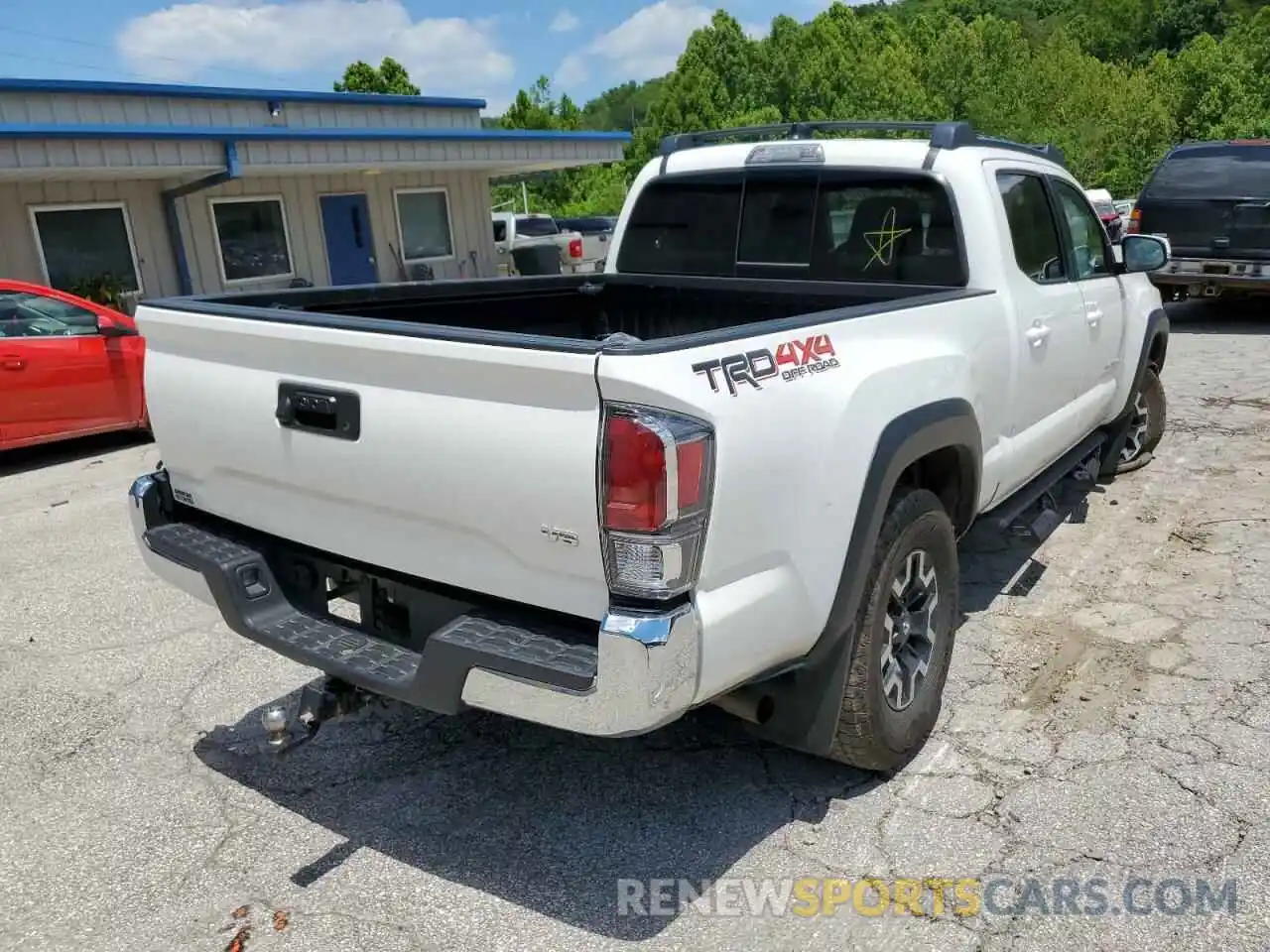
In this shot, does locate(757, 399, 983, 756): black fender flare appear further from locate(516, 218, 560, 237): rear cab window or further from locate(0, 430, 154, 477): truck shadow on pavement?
locate(516, 218, 560, 237): rear cab window

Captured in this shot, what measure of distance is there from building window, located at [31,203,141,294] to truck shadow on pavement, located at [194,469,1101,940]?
35.7 ft

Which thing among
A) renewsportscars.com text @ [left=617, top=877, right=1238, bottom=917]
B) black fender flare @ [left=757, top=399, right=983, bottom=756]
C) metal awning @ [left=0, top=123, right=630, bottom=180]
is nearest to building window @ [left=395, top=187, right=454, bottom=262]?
metal awning @ [left=0, top=123, right=630, bottom=180]

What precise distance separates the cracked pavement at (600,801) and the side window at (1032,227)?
4.90 ft

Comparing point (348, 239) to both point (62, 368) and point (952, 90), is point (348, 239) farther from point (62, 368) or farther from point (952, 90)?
point (952, 90)

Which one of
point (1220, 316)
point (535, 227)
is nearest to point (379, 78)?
point (535, 227)

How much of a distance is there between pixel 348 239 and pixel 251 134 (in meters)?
3.23

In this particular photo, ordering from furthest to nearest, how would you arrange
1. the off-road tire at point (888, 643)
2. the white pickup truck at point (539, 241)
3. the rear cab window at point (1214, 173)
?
the white pickup truck at point (539, 241) → the rear cab window at point (1214, 173) → the off-road tire at point (888, 643)

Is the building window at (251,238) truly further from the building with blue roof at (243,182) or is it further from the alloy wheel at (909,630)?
the alloy wheel at (909,630)

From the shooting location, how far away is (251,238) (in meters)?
14.9

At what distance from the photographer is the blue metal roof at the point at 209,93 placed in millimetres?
12250

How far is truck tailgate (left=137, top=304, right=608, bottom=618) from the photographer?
2412mm

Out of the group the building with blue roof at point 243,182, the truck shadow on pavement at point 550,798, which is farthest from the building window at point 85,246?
the truck shadow on pavement at point 550,798

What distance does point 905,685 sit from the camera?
3367 millimetres

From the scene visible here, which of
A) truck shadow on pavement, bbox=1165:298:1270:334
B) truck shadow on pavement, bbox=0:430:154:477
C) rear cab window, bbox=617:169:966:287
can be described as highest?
rear cab window, bbox=617:169:966:287
